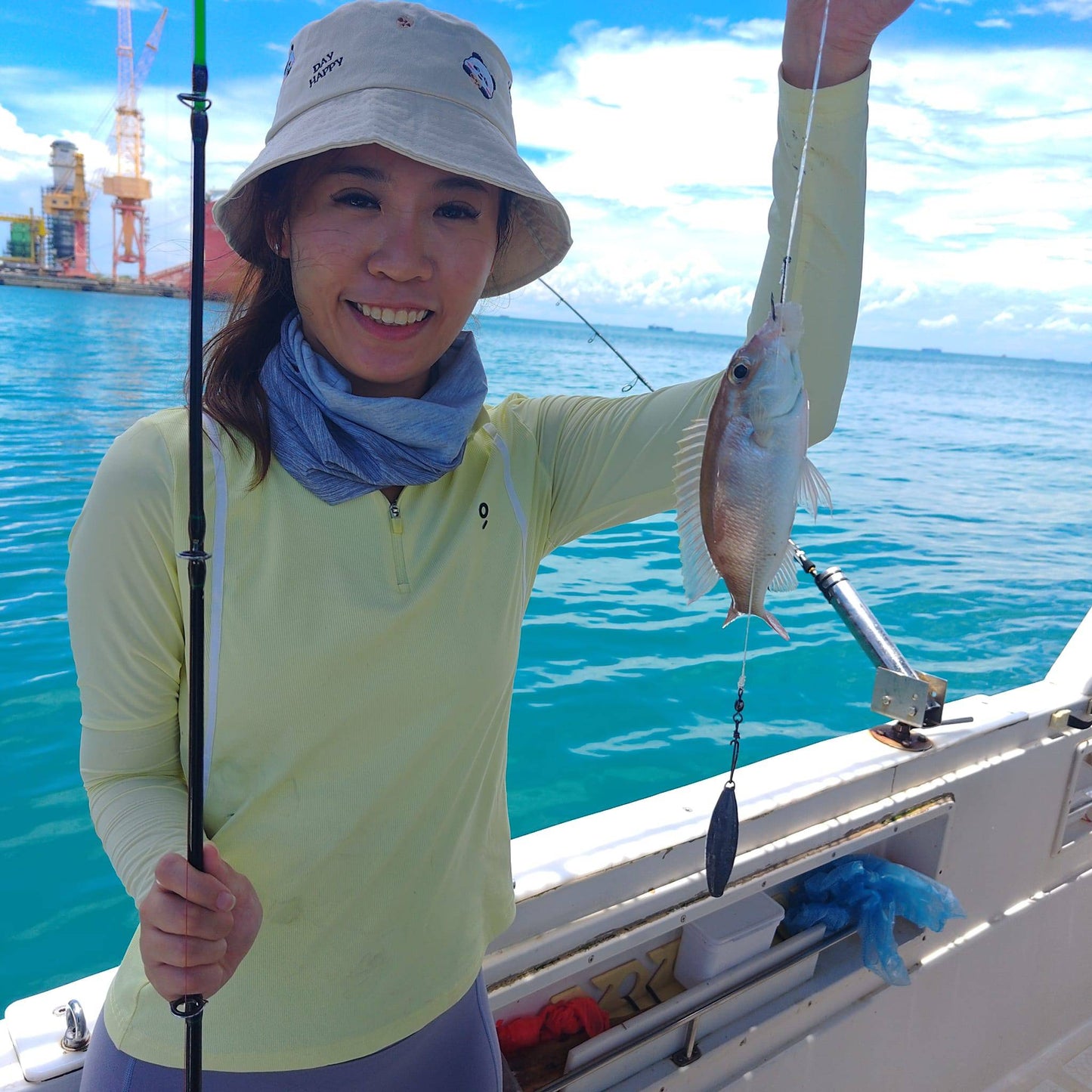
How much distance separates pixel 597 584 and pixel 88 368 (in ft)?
48.5

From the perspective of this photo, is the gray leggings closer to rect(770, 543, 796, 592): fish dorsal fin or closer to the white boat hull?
the white boat hull

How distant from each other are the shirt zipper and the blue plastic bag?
6.48 feet

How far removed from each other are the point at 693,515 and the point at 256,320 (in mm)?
805

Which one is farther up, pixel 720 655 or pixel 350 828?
pixel 350 828

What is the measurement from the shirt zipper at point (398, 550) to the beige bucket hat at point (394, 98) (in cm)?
51

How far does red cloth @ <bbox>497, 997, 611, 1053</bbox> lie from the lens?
2.13 metres

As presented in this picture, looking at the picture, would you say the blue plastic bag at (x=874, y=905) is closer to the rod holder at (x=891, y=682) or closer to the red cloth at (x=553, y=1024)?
the rod holder at (x=891, y=682)

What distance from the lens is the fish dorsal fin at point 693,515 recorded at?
4.31 ft

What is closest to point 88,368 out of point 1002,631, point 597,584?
Answer: point 597,584

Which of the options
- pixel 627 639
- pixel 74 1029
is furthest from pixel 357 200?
pixel 627 639

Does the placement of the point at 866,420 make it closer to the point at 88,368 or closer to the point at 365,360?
the point at 88,368

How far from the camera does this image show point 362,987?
131 cm

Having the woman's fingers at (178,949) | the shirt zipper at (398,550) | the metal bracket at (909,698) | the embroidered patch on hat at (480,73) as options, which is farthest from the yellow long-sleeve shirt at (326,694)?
the metal bracket at (909,698)

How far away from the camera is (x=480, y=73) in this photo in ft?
4.45
